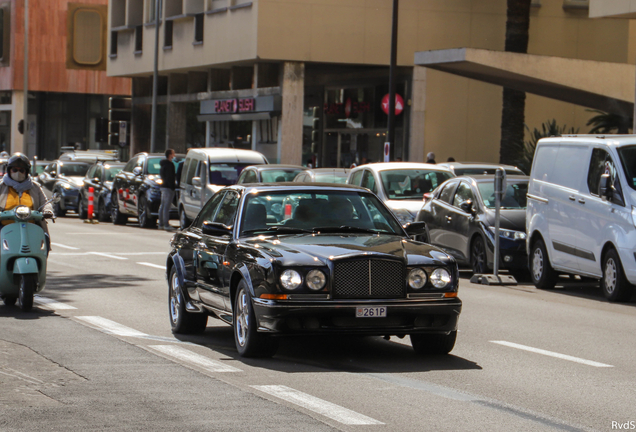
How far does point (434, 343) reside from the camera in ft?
30.9

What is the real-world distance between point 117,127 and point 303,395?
35.8m

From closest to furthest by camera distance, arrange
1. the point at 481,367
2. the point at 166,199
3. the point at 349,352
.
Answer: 1. the point at 481,367
2. the point at 349,352
3. the point at 166,199

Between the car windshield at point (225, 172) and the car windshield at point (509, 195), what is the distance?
33.9ft

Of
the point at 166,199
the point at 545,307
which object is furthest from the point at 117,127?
the point at 545,307

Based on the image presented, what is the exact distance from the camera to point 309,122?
46.0 m

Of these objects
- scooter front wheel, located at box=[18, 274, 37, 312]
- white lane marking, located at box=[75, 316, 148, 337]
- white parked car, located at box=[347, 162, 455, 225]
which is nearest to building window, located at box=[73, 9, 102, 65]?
white parked car, located at box=[347, 162, 455, 225]

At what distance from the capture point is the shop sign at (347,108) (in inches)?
1646

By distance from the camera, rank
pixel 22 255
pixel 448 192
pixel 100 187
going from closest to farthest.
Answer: pixel 22 255 < pixel 448 192 < pixel 100 187

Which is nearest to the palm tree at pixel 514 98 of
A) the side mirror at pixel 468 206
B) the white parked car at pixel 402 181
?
the white parked car at pixel 402 181

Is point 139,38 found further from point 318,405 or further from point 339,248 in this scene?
point 318,405

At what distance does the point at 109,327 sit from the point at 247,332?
2.67 meters

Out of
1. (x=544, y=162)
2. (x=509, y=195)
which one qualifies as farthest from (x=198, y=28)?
(x=544, y=162)

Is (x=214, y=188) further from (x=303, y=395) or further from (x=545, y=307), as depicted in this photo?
(x=303, y=395)

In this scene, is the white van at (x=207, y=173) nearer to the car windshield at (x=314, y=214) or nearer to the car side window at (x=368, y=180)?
the car side window at (x=368, y=180)
